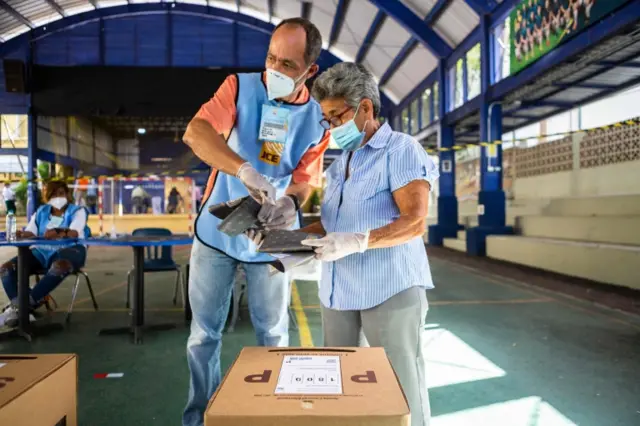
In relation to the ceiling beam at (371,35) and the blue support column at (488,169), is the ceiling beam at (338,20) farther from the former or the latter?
the blue support column at (488,169)

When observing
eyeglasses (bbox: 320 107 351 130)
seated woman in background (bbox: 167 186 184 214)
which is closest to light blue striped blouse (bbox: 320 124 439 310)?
eyeglasses (bbox: 320 107 351 130)

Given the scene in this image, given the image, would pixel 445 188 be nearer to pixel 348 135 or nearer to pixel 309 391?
pixel 348 135

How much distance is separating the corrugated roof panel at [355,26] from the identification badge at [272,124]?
12224 mm

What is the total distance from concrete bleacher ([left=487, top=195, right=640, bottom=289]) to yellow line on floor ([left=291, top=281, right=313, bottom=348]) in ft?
13.8

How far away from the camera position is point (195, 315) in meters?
1.77

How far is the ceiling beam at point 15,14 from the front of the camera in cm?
1486

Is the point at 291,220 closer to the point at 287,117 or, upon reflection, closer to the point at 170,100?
the point at 287,117

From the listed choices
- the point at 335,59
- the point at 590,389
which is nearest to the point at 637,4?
the point at 590,389

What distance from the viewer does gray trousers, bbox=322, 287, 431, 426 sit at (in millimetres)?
1403

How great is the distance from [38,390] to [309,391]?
546mm

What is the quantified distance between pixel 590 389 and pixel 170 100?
Result: 14201 mm

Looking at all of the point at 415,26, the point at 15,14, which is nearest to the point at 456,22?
the point at 415,26

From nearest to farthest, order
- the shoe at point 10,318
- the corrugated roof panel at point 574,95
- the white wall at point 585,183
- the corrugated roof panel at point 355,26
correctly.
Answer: the shoe at point 10,318 < the white wall at point 585,183 < the corrugated roof panel at point 574,95 < the corrugated roof panel at point 355,26

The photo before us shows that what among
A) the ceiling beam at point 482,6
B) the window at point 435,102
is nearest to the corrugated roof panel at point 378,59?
the window at point 435,102
